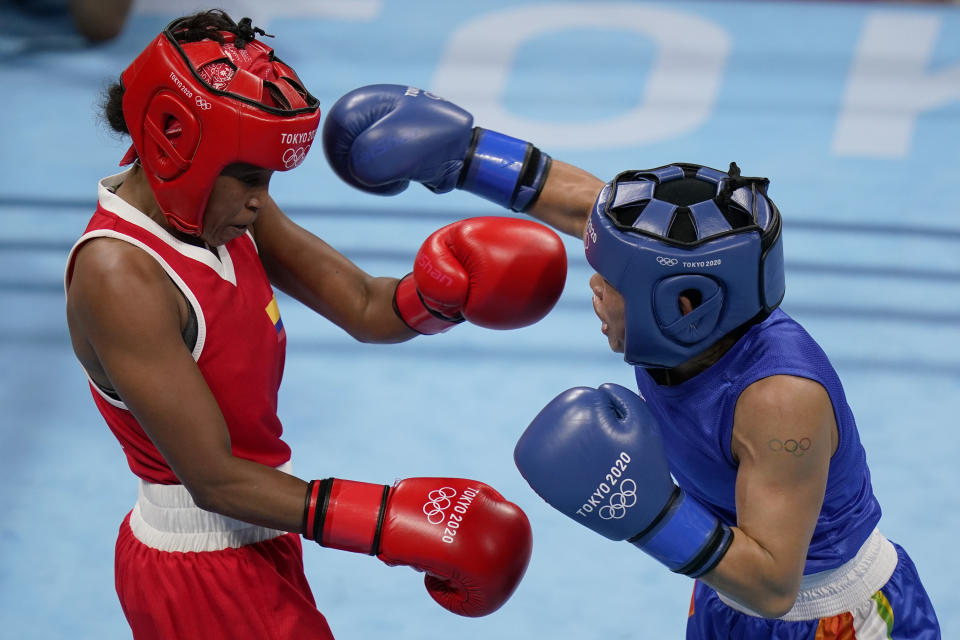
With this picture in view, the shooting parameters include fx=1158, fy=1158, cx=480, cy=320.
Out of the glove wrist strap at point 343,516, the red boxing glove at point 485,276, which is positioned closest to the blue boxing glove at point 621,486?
the glove wrist strap at point 343,516

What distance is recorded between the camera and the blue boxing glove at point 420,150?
2.73m

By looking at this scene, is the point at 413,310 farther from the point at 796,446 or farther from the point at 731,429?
the point at 796,446

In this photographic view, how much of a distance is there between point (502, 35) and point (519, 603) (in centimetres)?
446

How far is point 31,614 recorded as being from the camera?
3348 millimetres

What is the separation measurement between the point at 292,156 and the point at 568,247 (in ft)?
10.3

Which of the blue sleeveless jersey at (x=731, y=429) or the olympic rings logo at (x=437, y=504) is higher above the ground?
the blue sleeveless jersey at (x=731, y=429)

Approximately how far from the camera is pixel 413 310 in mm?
2586

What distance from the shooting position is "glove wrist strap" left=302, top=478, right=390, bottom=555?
213 centimetres

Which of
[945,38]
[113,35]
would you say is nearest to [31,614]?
[113,35]

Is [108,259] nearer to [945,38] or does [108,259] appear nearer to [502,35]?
[502,35]

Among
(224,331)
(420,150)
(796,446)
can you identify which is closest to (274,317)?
(224,331)

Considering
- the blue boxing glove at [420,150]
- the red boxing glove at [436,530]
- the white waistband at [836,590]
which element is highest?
the blue boxing glove at [420,150]

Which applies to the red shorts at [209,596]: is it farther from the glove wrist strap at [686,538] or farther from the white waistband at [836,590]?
the white waistband at [836,590]

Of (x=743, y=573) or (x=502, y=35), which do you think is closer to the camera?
(x=743, y=573)
